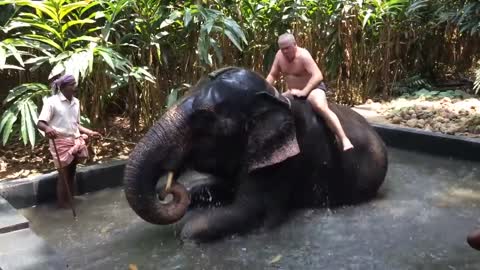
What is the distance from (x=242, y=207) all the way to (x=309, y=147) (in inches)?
32.9

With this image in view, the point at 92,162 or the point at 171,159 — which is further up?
the point at 171,159

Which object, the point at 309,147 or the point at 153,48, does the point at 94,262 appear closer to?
the point at 309,147

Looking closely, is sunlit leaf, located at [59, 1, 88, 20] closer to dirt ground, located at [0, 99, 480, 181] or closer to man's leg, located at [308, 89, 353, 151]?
dirt ground, located at [0, 99, 480, 181]

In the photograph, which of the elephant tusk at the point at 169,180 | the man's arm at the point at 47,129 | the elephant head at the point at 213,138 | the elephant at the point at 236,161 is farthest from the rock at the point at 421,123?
the man's arm at the point at 47,129

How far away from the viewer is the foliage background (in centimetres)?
612

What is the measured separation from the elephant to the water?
0.18 m

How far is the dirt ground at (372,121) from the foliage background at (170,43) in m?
0.26

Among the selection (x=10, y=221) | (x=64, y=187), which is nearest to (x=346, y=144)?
(x=64, y=187)

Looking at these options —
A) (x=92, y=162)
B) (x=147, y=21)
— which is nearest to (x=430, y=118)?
(x=147, y=21)

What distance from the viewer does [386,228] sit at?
4.84 meters

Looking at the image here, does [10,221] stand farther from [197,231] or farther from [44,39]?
[44,39]

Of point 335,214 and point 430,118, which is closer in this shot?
point 335,214

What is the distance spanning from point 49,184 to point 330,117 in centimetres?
277

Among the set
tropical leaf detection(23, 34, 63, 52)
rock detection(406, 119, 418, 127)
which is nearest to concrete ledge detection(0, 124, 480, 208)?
rock detection(406, 119, 418, 127)
